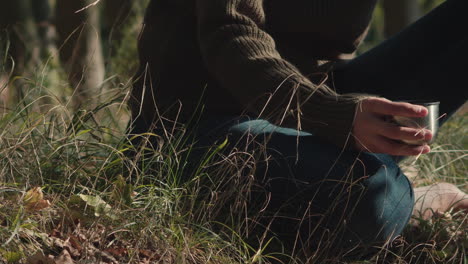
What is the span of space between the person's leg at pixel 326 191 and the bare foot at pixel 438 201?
0.35m

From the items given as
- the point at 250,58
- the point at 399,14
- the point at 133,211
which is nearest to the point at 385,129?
the point at 250,58

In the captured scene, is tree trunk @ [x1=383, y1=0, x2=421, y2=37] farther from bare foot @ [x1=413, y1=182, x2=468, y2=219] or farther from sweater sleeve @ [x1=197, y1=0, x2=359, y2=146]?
sweater sleeve @ [x1=197, y1=0, x2=359, y2=146]

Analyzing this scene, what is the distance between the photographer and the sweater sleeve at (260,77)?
188 centimetres

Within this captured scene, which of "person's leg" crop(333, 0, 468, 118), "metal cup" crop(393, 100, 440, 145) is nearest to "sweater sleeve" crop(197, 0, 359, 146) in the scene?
"metal cup" crop(393, 100, 440, 145)

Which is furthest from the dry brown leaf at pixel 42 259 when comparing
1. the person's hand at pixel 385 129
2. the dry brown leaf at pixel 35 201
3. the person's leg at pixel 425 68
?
the person's leg at pixel 425 68

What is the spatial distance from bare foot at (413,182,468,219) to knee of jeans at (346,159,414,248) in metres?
0.35

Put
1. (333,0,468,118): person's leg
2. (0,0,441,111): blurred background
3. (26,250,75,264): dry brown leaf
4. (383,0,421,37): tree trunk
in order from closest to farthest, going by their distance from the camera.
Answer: (26,250,75,264): dry brown leaf
(333,0,468,118): person's leg
(0,0,441,111): blurred background
(383,0,421,37): tree trunk

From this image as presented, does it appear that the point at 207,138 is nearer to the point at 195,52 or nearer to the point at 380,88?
the point at 195,52

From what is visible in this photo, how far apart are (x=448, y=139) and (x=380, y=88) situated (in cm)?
101

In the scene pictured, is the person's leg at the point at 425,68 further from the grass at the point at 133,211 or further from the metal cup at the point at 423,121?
the metal cup at the point at 423,121

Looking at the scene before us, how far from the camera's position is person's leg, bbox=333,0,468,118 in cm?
232

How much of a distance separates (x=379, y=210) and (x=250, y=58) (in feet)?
1.68

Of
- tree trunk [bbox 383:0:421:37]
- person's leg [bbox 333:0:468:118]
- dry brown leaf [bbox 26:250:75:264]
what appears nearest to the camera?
dry brown leaf [bbox 26:250:75:264]

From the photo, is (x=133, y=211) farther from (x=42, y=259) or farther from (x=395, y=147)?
(x=395, y=147)
